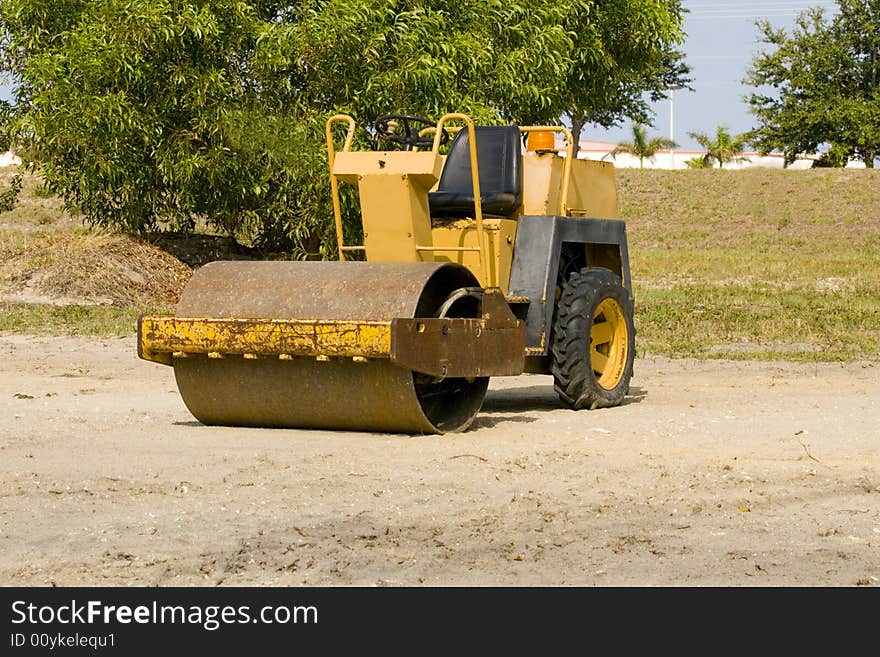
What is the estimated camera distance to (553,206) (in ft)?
34.8

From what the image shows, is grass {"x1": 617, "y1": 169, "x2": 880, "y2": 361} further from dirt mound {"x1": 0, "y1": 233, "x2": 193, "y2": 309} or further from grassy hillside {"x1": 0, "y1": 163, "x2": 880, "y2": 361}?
dirt mound {"x1": 0, "y1": 233, "x2": 193, "y2": 309}

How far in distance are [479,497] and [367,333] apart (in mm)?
1537

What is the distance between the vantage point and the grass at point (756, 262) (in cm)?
1661

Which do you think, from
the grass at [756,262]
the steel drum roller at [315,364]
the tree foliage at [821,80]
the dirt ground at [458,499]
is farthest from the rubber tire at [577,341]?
the tree foliage at [821,80]

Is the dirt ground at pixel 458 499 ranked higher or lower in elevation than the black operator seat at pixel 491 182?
lower

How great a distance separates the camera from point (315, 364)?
8.85m

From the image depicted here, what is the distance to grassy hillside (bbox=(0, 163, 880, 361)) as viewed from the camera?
671 inches

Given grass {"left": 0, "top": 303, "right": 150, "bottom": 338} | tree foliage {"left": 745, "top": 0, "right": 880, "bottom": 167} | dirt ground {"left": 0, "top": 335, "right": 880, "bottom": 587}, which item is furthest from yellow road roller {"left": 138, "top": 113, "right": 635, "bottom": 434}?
tree foliage {"left": 745, "top": 0, "right": 880, "bottom": 167}

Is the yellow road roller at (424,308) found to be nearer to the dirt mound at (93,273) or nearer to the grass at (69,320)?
the grass at (69,320)

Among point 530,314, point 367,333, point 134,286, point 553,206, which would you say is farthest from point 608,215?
point 134,286

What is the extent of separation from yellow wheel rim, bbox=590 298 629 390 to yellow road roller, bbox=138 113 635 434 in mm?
11

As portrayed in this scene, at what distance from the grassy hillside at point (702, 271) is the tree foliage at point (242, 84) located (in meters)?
1.36

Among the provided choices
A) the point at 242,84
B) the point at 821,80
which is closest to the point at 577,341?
the point at 242,84

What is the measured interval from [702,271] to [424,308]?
19.3 m
